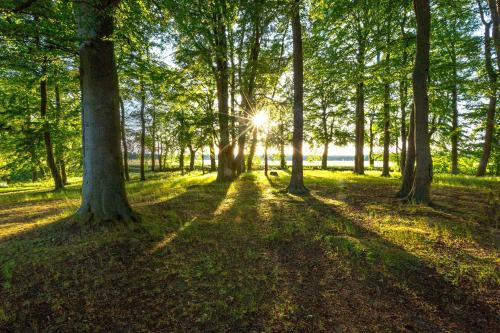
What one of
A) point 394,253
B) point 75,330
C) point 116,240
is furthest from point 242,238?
point 75,330

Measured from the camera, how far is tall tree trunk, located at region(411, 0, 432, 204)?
9133 millimetres

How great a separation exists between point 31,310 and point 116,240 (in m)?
1.99

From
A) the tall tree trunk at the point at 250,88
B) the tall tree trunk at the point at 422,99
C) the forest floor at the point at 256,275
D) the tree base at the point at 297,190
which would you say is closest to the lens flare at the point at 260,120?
the tall tree trunk at the point at 250,88

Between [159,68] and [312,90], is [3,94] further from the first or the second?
[312,90]

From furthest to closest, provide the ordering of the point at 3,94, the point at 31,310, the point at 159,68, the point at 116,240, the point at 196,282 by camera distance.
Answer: the point at 3,94, the point at 159,68, the point at 116,240, the point at 196,282, the point at 31,310

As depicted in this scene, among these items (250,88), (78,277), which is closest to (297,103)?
(250,88)

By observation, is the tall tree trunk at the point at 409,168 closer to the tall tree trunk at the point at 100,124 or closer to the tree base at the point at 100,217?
the tree base at the point at 100,217

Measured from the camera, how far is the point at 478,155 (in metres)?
24.3

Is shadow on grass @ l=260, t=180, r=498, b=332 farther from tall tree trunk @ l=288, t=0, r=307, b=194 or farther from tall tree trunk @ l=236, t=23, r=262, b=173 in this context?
tall tree trunk @ l=236, t=23, r=262, b=173

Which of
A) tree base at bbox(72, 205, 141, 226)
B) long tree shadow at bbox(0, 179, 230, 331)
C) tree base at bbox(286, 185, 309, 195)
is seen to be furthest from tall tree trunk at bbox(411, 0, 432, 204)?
tree base at bbox(72, 205, 141, 226)

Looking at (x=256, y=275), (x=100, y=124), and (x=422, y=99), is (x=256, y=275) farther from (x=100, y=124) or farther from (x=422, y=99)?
(x=422, y=99)

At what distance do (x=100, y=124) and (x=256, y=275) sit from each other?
507 cm

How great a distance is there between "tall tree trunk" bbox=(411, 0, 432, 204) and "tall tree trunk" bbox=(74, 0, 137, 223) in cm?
987

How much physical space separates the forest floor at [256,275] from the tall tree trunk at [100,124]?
0.65m
